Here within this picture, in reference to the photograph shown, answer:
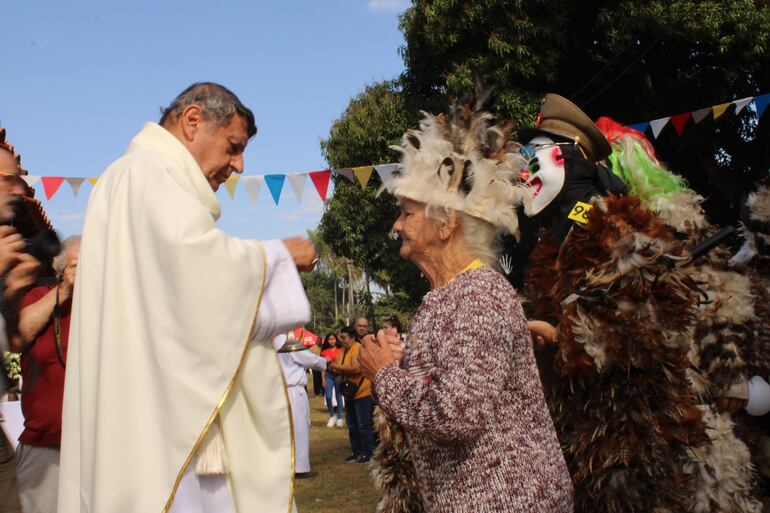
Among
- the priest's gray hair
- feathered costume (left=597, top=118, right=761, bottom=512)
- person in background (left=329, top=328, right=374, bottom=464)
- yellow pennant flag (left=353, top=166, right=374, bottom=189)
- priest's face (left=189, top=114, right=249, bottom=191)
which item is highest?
yellow pennant flag (left=353, top=166, right=374, bottom=189)

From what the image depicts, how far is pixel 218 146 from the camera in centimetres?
306

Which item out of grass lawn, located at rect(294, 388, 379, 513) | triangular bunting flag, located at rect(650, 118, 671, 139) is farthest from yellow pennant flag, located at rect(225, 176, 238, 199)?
triangular bunting flag, located at rect(650, 118, 671, 139)

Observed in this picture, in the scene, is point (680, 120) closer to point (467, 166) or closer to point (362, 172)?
point (362, 172)

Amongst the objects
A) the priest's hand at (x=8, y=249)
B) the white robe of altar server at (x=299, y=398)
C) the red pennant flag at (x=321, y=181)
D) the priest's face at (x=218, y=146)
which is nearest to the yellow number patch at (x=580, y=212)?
the priest's face at (x=218, y=146)

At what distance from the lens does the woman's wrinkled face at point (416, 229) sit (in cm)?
314

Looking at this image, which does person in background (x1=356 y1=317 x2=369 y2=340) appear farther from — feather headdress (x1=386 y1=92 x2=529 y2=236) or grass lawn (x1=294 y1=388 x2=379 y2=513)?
feather headdress (x1=386 y1=92 x2=529 y2=236)

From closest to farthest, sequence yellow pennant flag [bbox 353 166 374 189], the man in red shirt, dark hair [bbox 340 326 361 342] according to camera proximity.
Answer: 1. the man in red shirt
2. yellow pennant flag [bbox 353 166 374 189]
3. dark hair [bbox 340 326 361 342]

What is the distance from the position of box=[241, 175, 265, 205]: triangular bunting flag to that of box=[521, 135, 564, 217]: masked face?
30.2 ft

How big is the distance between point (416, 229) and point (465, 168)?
312 millimetres

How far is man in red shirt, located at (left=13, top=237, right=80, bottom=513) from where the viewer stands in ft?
12.8

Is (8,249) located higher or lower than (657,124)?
lower

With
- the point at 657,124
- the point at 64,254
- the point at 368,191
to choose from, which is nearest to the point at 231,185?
the point at 368,191

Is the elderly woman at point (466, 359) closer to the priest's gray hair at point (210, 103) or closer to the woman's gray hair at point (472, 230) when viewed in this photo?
the woman's gray hair at point (472, 230)

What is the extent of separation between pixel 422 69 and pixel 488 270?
13037mm
